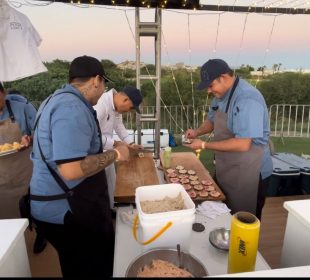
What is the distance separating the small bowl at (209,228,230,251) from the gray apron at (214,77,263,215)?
0.71m

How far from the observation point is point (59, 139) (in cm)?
113

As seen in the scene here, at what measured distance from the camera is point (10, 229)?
1.04m

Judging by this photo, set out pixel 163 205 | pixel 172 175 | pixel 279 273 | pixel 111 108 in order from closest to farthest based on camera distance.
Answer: pixel 279 273 → pixel 163 205 → pixel 172 175 → pixel 111 108

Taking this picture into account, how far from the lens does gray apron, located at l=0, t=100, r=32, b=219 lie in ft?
7.37

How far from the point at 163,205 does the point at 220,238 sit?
352 millimetres

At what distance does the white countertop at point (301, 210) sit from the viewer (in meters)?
1.08

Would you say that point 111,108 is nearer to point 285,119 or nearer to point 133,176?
point 133,176

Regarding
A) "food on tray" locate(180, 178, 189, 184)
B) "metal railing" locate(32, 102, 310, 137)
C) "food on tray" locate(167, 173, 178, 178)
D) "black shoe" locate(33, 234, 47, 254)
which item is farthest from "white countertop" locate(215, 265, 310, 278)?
"metal railing" locate(32, 102, 310, 137)

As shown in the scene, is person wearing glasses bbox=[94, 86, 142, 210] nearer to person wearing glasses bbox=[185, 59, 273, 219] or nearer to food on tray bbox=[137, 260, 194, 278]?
person wearing glasses bbox=[185, 59, 273, 219]

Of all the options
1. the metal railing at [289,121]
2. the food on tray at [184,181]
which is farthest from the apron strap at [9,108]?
the metal railing at [289,121]

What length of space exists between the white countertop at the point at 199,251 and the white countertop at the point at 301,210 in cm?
25

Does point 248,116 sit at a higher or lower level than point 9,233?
higher

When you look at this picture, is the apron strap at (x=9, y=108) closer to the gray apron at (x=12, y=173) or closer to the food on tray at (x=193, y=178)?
the gray apron at (x=12, y=173)

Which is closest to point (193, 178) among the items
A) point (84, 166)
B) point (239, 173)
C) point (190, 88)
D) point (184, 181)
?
point (184, 181)
